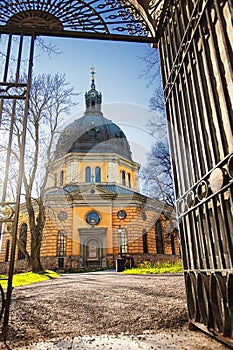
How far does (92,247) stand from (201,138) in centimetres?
2495

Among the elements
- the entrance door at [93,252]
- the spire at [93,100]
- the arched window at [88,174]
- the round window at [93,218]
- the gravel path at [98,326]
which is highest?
the spire at [93,100]

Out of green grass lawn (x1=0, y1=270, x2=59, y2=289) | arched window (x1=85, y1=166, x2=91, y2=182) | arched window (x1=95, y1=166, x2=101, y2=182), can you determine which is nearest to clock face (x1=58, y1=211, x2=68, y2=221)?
arched window (x1=85, y1=166, x2=91, y2=182)

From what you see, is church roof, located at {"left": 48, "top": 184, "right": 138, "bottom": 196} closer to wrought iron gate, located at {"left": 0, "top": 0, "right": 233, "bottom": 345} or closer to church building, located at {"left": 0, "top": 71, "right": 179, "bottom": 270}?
church building, located at {"left": 0, "top": 71, "right": 179, "bottom": 270}

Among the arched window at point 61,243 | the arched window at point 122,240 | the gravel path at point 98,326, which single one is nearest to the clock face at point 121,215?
the arched window at point 122,240

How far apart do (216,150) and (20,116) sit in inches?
505

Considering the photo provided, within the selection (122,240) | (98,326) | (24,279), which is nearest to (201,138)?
(98,326)

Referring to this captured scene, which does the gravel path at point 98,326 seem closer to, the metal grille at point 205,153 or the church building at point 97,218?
the metal grille at point 205,153

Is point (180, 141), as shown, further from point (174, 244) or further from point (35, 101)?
point (174, 244)

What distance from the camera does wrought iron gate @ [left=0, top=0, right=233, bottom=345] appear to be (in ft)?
6.04

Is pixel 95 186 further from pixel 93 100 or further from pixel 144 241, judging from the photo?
pixel 93 100

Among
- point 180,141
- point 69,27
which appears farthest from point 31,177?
point 180,141

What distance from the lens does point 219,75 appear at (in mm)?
1953

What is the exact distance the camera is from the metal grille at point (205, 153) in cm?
183

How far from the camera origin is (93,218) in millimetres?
27062
